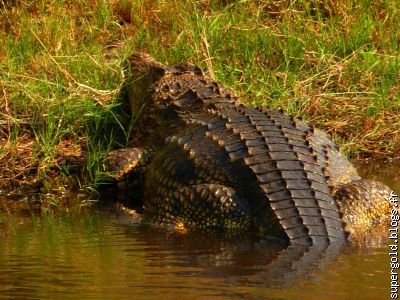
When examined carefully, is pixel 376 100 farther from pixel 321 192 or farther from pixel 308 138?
pixel 321 192

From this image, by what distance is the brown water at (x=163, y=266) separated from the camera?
5500 mm

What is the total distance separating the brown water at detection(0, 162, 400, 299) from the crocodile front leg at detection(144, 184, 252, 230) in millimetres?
145

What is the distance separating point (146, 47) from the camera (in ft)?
33.0

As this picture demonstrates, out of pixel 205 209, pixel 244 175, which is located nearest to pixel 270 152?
pixel 244 175

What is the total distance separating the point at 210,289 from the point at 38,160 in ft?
9.74

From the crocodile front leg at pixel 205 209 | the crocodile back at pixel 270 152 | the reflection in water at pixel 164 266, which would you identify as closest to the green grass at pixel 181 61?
the crocodile back at pixel 270 152

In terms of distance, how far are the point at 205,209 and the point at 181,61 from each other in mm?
3022

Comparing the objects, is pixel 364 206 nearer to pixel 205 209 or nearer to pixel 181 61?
pixel 205 209

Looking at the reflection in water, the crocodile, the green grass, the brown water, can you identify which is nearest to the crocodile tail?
the crocodile

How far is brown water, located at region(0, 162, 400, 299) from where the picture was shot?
18.0 ft

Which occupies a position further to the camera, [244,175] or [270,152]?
[270,152]

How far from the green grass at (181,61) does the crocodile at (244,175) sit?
1.62ft

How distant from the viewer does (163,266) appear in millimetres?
6031

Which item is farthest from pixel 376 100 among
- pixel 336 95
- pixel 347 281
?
pixel 347 281
